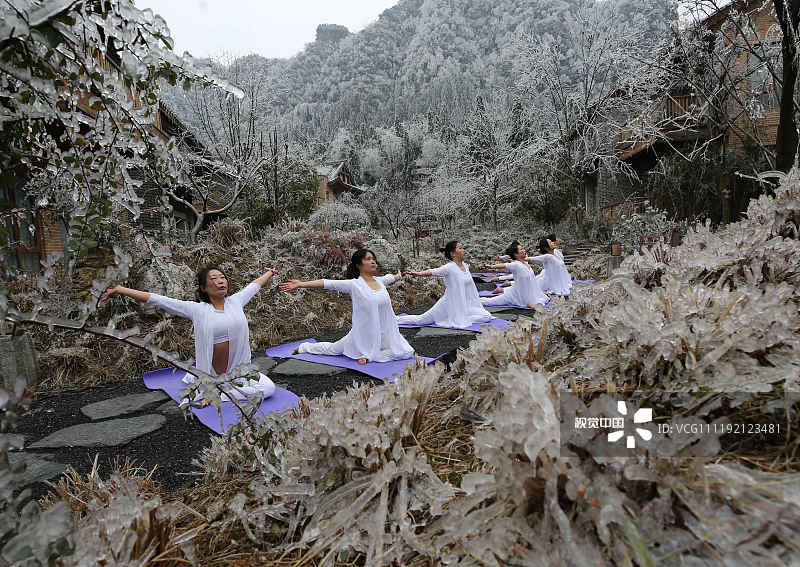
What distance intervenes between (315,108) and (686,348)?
203 ft

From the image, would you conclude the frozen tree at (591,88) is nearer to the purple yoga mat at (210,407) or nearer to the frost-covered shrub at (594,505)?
the purple yoga mat at (210,407)

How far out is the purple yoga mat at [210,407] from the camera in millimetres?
3520

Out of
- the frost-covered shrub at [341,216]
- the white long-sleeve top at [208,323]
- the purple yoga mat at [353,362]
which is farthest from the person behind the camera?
the frost-covered shrub at [341,216]

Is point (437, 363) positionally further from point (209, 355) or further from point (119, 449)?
point (209, 355)

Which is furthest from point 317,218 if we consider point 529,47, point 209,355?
point 209,355

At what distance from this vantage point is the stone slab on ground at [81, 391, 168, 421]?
3906 millimetres

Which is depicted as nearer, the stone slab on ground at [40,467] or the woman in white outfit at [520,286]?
the stone slab on ground at [40,467]

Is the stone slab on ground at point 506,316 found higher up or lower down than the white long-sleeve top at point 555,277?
lower down

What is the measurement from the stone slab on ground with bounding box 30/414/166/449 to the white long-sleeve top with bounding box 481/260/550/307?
668cm

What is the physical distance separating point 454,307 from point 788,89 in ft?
19.6

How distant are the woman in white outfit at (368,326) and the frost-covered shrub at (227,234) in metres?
4.70

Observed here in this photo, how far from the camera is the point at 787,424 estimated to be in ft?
3.15

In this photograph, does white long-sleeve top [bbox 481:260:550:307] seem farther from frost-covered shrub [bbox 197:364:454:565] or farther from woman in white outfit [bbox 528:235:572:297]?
frost-covered shrub [bbox 197:364:454:565]

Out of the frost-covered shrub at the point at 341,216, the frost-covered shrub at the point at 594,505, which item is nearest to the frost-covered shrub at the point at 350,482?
the frost-covered shrub at the point at 594,505
